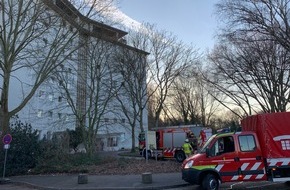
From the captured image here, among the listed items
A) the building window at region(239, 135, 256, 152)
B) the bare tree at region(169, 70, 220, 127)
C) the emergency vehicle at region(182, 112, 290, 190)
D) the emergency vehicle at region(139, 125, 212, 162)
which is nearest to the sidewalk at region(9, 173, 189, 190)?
the emergency vehicle at region(182, 112, 290, 190)

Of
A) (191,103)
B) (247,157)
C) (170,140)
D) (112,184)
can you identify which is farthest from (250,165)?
(191,103)

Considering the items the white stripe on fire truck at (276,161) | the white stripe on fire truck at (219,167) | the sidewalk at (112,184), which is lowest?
the sidewalk at (112,184)

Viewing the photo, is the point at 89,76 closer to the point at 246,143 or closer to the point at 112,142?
the point at 246,143

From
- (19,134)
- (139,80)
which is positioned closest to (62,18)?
(19,134)

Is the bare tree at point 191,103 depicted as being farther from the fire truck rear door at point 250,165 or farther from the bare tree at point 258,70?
the fire truck rear door at point 250,165

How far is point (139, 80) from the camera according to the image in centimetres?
4253

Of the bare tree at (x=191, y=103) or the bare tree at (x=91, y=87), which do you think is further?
the bare tree at (x=191, y=103)

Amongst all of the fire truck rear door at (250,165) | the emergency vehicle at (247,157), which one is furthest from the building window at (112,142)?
the fire truck rear door at (250,165)

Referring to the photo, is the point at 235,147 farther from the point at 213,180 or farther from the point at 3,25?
the point at 3,25

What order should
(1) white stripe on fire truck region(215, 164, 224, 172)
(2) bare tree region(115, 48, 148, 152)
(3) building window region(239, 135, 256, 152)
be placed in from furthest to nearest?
1. (2) bare tree region(115, 48, 148, 152)
2. (3) building window region(239, 135, 256, 152)
3. (1) white stripe on fire truck region(215, 164, 224, 172)

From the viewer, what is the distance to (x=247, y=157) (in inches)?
540

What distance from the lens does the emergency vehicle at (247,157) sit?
1362 centimetres

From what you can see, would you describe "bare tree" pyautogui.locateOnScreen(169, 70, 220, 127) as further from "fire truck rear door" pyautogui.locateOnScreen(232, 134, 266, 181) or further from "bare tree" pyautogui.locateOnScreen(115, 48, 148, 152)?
"fire truck rear door" pyautogui.locateOnScreen(232, 134, 266, 181)

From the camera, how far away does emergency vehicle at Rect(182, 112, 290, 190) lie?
13.6 meters
